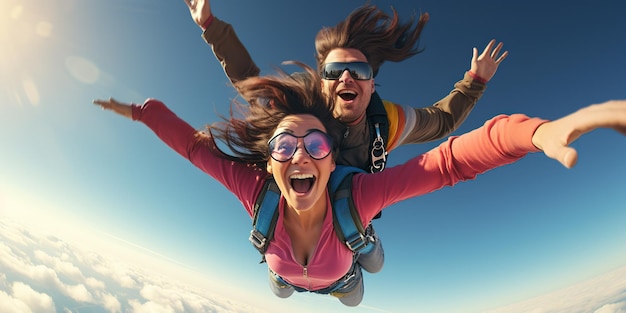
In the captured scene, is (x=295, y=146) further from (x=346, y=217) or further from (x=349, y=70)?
(x=349, y=70)

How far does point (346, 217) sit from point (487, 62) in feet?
9.55

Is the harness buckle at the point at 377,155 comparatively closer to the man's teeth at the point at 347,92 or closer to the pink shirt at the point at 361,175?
the man's teeth at the point at 347,92

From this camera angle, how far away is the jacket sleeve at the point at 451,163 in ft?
4.60

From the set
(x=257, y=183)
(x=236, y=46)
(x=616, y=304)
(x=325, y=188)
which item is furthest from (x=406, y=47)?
(x=616, y=304)

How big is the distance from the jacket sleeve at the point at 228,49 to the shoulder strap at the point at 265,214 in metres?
1.49

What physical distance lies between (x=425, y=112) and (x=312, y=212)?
2.14 m

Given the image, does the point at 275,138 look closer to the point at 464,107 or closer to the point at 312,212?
the point at 312,212

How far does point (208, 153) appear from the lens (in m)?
2.49

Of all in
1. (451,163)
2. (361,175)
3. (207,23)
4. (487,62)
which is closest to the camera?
(451,163)

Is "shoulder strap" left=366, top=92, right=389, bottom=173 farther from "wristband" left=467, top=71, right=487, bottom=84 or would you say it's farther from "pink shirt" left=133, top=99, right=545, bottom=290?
"wristband" left=467, top=71, right=487, bottom=84

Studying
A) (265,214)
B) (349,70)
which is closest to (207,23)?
(349,70)

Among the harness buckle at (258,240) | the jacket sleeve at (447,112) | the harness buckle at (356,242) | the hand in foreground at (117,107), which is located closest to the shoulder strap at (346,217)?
the harness buckle at (356,242)

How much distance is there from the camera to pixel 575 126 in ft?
3.36

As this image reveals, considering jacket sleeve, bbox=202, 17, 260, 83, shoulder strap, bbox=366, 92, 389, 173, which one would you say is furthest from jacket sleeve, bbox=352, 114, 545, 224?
jacket sleeve, bbox=202, 17, 260, 83
